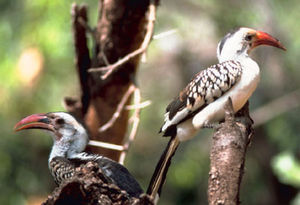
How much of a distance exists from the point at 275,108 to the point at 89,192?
5.70 m

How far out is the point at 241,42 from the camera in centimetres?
385

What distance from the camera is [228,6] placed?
31.1 ft

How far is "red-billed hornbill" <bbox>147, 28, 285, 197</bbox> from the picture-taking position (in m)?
3.51

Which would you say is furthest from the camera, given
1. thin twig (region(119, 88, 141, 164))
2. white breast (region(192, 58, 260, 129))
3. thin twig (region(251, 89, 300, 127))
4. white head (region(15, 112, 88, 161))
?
thin twig (region(251, 89, 300, 127))

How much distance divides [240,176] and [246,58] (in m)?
1.48

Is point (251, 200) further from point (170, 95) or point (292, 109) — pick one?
point (170, 95)

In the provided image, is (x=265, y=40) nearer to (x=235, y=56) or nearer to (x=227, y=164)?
(x=235, y=56)

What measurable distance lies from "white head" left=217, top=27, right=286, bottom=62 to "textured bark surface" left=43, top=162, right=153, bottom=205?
1.42 m

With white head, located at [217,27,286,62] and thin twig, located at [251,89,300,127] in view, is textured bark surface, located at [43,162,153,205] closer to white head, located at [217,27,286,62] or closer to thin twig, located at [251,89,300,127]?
white head, located at [217,27,286,62]

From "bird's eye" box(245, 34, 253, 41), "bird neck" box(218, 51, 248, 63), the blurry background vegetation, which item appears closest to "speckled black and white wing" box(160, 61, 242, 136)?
"bird neck" box(218, 51, 248, 63)

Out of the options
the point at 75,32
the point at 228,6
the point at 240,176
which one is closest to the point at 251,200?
the point at 228,6

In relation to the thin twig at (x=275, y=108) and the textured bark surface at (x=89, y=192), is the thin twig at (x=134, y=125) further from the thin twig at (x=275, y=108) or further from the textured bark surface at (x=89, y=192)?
the thin twig at (x=275, y=108)

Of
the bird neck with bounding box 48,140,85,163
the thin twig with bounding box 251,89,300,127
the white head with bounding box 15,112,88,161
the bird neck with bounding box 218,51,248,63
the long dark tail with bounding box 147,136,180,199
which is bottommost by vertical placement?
the thin twig with bounding box 251,89,300,127

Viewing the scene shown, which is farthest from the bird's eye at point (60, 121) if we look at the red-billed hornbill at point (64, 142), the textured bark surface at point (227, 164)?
the textured bark surface at point (227, 164)
